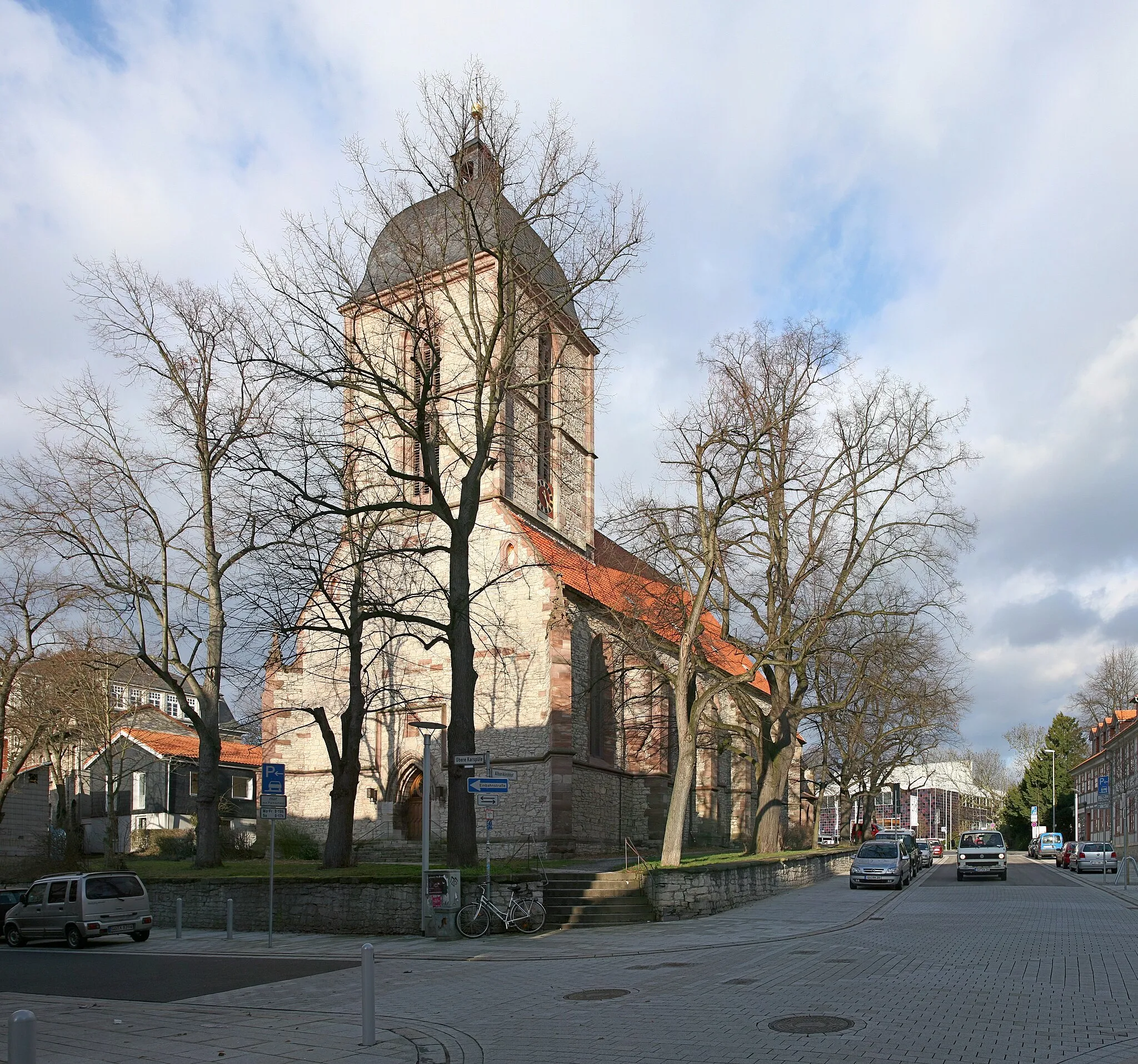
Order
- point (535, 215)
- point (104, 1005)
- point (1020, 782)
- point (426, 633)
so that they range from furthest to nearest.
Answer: point (1020, 782), point (426, 633), point (535, 215), point (104, 1005)

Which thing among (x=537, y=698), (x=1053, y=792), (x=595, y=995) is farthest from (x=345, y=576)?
(x=1053, y=792)

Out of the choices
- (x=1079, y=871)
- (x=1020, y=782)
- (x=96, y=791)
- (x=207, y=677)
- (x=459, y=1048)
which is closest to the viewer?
(x=459, y=1048)

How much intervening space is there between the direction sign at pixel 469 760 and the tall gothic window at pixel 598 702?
14.8 meters

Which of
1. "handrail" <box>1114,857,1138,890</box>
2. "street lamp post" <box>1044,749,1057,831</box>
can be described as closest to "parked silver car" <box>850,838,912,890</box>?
"handrail" <box>1114,857,1138,890</box>

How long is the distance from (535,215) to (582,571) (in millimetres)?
17126

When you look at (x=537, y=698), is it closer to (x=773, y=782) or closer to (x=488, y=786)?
(x=773, y=782)

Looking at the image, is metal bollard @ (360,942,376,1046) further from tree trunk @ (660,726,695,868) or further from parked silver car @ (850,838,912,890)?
parked silver car @ (850,838,912,890)

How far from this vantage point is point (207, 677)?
28.2 m

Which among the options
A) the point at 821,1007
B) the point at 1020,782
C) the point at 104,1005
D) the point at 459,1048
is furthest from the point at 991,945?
the point at 1020,782

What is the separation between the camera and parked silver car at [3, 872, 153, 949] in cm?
2094

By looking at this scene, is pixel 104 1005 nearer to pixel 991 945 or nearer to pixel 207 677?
pixel 991 945

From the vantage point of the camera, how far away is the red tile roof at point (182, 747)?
153 ft

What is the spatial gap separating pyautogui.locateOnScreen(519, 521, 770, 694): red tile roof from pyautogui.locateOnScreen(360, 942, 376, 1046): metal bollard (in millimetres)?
17395

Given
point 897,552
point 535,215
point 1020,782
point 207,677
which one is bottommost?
point 1020,782
